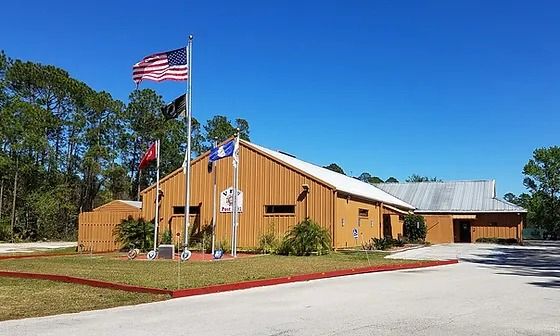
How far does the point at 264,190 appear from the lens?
2822 centimetres

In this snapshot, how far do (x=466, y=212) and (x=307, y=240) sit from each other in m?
26.2

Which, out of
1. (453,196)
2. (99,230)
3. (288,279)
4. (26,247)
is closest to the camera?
(288,279)

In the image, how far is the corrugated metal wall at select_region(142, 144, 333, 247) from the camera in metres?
27.1

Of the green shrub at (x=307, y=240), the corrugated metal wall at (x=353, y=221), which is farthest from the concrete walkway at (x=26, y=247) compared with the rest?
the corrugated metal wall at (x=353, y=221)

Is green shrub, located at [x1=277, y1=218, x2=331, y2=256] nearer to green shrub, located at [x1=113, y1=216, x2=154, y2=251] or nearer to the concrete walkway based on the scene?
green shrub, located at [x1=113, y1=216, x2=154, y2=251]

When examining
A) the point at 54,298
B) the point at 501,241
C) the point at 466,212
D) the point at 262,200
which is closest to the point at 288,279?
the point at 54,298

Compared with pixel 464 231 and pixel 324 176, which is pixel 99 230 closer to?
pixel 324 176

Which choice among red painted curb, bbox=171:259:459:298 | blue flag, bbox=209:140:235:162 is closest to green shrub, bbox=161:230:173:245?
blue flag, bbox=209:140:235:162

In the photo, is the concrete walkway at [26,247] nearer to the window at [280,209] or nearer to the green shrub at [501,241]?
the window at [280,209]

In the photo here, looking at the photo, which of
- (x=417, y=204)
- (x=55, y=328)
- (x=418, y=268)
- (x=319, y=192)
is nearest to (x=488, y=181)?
(x=417, y=204)

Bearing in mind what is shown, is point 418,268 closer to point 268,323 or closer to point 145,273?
→ point 145,273

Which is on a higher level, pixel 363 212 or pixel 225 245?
pixel 363 212

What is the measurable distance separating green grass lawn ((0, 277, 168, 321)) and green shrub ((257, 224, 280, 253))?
1390 centimetres

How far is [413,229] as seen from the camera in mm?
41469
